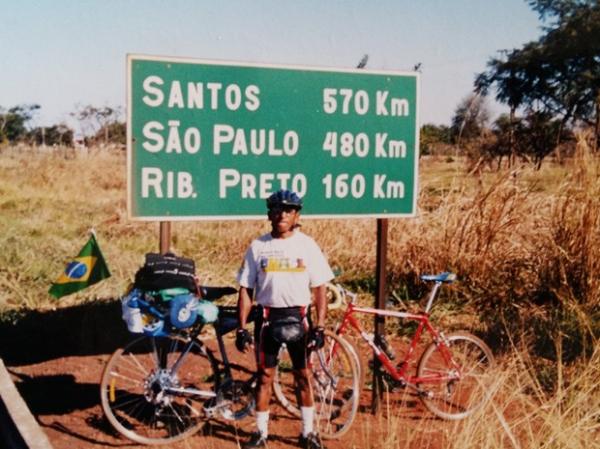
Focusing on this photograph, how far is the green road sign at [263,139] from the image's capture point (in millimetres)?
4875

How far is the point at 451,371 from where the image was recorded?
554 cm

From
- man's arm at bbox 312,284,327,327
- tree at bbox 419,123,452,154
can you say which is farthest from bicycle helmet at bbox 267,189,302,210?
tree at bbox 419,123,452,154

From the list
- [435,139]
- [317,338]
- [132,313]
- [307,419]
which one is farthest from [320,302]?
[435,139]

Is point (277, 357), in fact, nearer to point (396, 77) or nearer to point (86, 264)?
point (86, 264)

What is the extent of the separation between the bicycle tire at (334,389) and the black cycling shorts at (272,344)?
1.27ft

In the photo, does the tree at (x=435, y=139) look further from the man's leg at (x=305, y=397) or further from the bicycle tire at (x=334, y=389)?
the man's leg at (x=305, y=397)

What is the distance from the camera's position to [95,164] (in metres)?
25.4

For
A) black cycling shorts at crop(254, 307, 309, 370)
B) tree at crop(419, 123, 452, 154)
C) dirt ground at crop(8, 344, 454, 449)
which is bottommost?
dirt ground at crop(8, 344, 454, 449)

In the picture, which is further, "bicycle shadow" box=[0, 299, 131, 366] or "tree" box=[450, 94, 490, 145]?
"tree" box=[450, 94, 490, 145]

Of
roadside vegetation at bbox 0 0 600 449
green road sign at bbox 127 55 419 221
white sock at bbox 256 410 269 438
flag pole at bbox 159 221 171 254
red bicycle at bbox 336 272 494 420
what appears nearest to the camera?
white sock at bbox 256 410 269 438

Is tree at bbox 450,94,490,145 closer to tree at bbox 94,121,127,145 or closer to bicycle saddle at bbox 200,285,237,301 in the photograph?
bicycle saddle at bbox 200,285,237,301

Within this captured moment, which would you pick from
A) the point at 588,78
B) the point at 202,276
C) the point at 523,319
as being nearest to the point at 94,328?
the point at 202,276

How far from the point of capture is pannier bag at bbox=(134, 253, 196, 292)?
4777 millimetres

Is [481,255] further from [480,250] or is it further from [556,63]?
[556,63]
